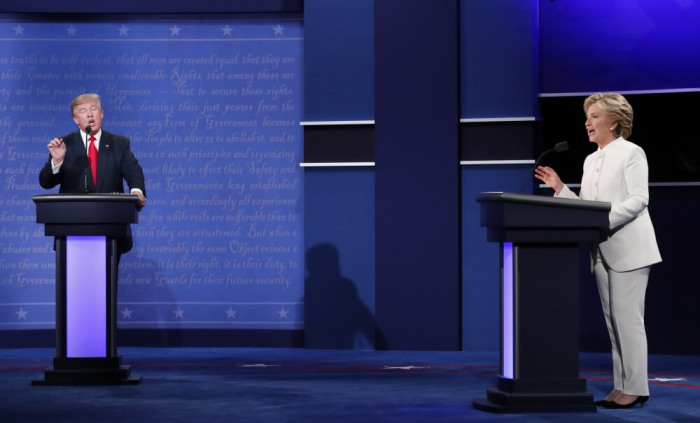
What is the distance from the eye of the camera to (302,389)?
5738mm

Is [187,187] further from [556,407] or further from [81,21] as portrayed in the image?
[556,407]

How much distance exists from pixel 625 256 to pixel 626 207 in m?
0.24

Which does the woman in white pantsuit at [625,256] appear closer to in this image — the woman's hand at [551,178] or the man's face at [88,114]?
the woman's hand at [551,178]

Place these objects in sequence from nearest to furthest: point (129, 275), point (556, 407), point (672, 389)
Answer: point (556, 407), point (672, 389), point (129, 275)

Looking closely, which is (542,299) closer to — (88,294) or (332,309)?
(88,294)

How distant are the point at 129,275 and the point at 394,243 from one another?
2.06 m

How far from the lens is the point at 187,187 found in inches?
327

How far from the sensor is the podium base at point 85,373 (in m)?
5.91

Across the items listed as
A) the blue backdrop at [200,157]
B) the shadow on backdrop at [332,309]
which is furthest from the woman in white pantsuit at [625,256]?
the blue backdrop at [200,157]

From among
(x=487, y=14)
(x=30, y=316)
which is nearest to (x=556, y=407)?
(x=487, y=14)

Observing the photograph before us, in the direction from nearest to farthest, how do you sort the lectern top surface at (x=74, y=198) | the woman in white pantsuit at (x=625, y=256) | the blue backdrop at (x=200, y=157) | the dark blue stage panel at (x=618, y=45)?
the woman in white pantsuit at (x=625, y=256), the lectern top surface at (x=74, y=198), the dark blue stage panel at (x=618, y=45), the blue backdrop at (x=200, y=157)

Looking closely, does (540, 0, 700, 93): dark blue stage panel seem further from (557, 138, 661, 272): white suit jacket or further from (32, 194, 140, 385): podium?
(32, 194, 140, 385): podium

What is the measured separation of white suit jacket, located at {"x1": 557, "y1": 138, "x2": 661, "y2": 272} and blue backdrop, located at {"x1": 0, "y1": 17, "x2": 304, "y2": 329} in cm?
351

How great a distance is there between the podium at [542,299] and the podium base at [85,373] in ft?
6.92
